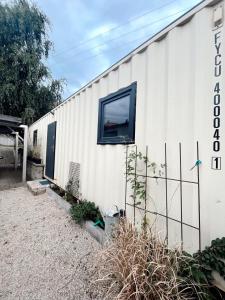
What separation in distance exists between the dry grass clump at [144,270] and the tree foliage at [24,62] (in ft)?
42.8

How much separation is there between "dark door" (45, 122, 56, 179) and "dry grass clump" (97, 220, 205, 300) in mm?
5426

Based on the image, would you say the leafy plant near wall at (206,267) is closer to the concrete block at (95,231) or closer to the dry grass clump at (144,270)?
the dry grass clump at (144,270)

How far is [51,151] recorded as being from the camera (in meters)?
7.52

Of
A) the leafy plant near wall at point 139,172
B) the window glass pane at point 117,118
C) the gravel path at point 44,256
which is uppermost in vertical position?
the window glass pane at point 117,118

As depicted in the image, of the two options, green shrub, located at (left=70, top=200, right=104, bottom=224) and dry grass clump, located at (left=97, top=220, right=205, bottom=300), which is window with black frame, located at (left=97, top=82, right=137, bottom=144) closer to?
green shrub, located at (left=70, top=200, right=104, bottom=224)

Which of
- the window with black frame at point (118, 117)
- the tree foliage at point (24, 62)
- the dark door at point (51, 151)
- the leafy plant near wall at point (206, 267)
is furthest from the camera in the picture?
the tree foliage at point (24, 62)

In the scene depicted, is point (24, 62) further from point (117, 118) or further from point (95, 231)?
point (95, 231)

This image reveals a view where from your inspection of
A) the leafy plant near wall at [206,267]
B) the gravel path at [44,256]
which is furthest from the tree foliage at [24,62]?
the leafy plant near wall at [206,267]

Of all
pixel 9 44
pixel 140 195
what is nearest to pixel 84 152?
pixel 140 195

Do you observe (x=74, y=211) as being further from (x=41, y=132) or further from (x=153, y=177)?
(x=41, y=132)

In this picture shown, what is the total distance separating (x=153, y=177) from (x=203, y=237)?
2.71 ft

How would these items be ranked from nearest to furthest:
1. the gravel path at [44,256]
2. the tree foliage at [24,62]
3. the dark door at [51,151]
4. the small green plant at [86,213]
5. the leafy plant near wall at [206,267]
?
the leafy plant near wall at [206,267] → the gravel path at [44,256] → the small green plant at [86,213] → the dark door at [51,151] → the tree foliage at [24,62]

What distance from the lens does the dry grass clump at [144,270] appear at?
1689mm

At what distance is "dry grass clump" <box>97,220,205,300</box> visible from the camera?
1689 mm
